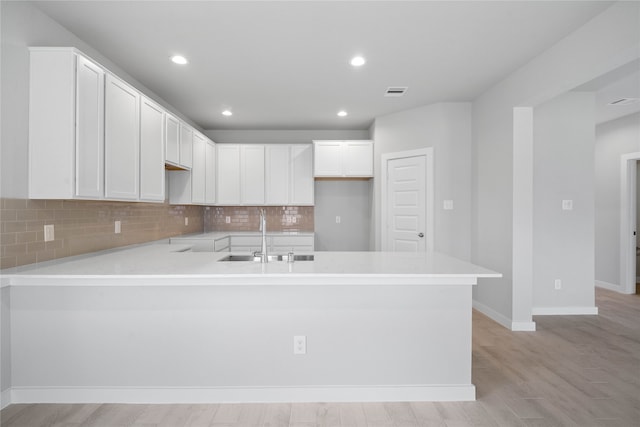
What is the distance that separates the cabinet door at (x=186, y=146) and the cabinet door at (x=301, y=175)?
168cm

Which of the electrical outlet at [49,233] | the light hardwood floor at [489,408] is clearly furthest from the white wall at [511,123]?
the electrical outlet at [49,233]

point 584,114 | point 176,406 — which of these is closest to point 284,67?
point 176,406

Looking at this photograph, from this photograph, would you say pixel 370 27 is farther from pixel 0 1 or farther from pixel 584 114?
pixel 584 114

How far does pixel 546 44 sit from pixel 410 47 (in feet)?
3.81

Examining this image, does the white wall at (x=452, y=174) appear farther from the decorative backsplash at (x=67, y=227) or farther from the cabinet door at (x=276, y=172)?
the decorative backsplash at (x=67, y=227)

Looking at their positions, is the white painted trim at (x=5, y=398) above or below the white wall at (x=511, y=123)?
below

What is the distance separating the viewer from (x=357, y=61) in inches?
118

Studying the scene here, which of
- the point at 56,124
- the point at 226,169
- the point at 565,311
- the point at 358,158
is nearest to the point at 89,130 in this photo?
the point at 56,124

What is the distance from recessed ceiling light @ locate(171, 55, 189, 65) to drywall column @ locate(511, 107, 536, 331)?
3333 millimetres

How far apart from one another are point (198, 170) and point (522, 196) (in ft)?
12.8

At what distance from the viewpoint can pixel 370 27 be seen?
8.06ft

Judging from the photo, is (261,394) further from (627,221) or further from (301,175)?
(627,221)

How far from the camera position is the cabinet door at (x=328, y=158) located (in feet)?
16.6

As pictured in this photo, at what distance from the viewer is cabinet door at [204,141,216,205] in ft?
15.3
